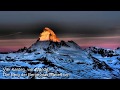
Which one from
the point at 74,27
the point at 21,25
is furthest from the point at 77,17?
the point at 21,25

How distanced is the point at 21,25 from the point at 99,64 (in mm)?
1046

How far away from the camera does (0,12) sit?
27.8 feet

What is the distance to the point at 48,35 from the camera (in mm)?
8477

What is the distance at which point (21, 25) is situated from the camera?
8.52 m

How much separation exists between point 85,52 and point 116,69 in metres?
0.42

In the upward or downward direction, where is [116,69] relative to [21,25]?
downward

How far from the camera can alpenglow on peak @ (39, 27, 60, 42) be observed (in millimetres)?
8465

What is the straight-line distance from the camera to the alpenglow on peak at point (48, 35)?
8465 millimetres

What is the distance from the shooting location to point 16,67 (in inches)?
332
